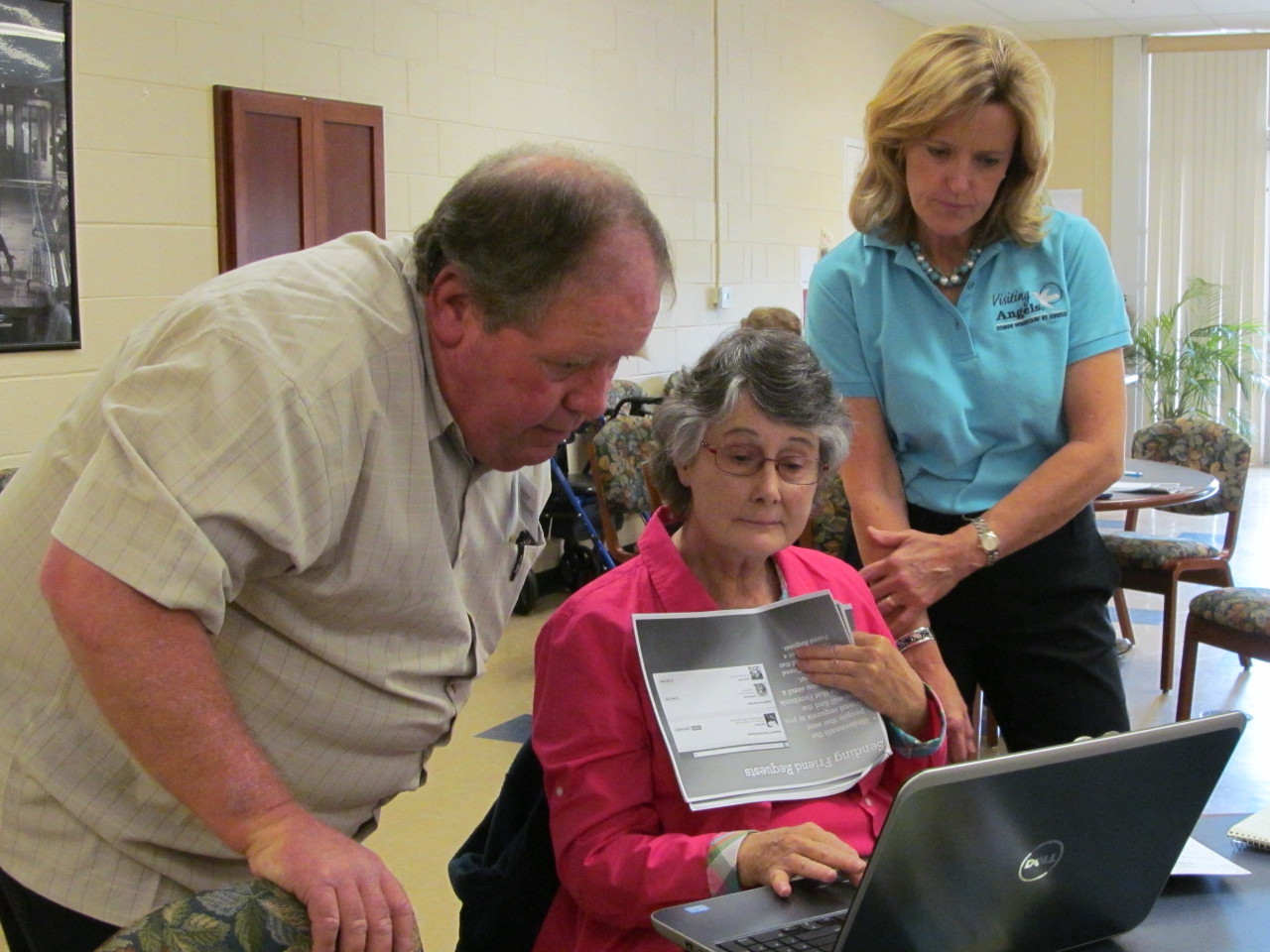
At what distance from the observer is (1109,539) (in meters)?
4.77

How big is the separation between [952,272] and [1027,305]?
0.12 m

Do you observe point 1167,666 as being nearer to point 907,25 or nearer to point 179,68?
point 179,68

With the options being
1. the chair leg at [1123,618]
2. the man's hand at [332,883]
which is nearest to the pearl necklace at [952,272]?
the man's hand at [332,883]

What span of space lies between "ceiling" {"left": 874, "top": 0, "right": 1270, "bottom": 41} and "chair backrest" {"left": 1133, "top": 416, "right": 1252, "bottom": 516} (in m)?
4.76

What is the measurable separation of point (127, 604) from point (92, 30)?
3236 mm

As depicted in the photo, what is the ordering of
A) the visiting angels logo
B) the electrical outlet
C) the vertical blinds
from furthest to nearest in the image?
the vertical blinds < the electrical outlet < the visiting angels logo

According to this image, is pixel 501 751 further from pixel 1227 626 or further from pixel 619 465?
pixel 1227 626

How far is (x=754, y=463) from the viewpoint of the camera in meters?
1.80

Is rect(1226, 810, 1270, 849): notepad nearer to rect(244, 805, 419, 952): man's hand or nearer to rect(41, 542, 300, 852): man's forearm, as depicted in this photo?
rect(244, 805, 419, 952): man's hand

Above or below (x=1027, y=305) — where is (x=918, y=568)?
below

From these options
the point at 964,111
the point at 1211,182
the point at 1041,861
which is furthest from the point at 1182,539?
the point at 1211,182

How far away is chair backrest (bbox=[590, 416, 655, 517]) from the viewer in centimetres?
441

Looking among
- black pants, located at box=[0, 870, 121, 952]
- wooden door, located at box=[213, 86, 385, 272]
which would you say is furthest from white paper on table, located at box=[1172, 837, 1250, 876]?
wooden door, located at box=[213, 86, 385, 272]

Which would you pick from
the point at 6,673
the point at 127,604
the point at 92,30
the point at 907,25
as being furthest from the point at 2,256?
the point at 907,25
